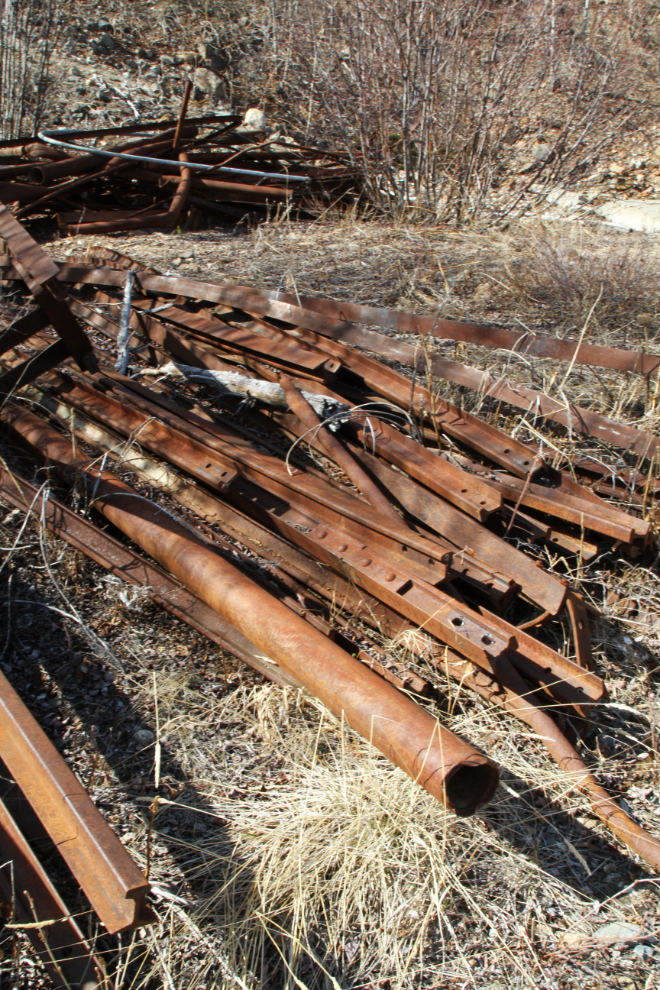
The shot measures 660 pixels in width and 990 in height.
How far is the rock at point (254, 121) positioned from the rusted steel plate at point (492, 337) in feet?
23.7

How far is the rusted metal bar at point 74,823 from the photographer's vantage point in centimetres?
151

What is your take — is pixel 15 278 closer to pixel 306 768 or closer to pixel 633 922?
pixel 306 768

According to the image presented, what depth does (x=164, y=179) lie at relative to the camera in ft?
23.7

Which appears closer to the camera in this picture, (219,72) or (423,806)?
(423,806)

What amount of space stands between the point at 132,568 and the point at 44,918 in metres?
1.38

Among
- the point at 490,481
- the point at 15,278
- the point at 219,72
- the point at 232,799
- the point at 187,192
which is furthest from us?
the point at 219,72

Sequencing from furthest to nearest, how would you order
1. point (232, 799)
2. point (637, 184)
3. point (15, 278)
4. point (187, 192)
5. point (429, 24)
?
point (637, 184) → point (187, 192) → point (429, 24) → point (15, 278) → point (232, 799)

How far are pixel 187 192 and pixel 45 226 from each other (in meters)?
1.52

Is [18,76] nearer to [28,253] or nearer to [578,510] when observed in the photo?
[28,253]

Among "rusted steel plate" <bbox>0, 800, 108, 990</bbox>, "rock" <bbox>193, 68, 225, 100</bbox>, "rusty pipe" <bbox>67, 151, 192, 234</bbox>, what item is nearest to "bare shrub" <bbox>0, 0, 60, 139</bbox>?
"rock" <bbox>193, 68, 225, 100</bbox>

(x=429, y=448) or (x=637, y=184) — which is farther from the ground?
(x=637, y=184)

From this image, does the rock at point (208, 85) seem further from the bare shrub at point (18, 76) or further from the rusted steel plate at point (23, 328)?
the rusted steel plate at point (23, 328)

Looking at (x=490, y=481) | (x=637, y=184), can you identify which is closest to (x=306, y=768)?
(x=490, y=481)

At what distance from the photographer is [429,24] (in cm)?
659
